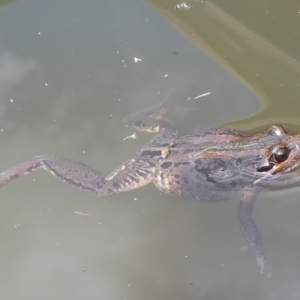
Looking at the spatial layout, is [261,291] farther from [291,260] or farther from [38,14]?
[38,14]

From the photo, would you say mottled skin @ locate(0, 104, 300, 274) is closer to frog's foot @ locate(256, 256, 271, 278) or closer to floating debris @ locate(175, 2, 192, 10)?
frog's foot @ locate(256, 256, 271, 278)

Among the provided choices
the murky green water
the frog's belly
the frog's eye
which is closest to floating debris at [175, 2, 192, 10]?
the murky green water

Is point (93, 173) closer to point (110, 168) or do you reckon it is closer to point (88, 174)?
point (88, 174)

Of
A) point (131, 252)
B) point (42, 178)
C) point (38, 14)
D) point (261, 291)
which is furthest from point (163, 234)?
point (38, 14)

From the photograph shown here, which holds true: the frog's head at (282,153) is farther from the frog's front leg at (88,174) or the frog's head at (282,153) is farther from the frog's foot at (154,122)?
the frog's front leg at (88,174)

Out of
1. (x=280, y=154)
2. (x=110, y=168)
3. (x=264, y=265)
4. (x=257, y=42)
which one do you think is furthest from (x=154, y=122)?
(x=264, y=265)

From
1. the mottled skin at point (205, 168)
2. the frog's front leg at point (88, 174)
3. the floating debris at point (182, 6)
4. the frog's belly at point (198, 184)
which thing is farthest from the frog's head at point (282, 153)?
the floating debris at point (182, 6)
